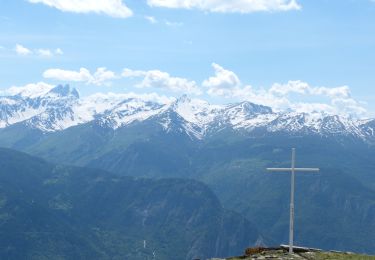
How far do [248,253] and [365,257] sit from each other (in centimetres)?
1001

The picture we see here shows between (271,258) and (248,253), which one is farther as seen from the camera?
(248,253)

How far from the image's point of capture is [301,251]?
174ft

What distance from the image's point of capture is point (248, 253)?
51.7m

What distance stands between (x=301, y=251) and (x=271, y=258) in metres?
6.11

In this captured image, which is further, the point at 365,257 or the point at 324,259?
the point at 365,257

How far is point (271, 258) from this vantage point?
4803 cm

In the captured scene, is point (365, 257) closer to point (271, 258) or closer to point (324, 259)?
point (324, 259)

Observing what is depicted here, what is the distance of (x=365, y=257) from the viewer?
173ft

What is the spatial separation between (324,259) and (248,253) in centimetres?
632

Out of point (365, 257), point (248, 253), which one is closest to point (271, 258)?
point (248, 253)

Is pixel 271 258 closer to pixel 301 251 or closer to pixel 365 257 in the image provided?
pixel 301 251

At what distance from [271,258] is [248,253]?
3961 millimetres

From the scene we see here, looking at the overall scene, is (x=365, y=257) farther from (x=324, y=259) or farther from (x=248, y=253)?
(x=248, y=253)

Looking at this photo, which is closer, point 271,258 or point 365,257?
point 271,258
